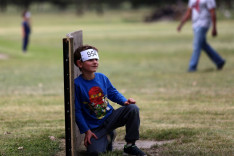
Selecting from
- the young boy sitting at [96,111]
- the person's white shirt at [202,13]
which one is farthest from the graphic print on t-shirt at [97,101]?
the person's white shirt at [202,13]

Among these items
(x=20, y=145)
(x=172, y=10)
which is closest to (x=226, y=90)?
(x=20, y=145)

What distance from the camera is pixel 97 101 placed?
5.96 metres

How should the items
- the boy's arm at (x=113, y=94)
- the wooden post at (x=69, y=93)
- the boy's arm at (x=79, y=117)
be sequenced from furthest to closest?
the boy's arm at (x=113, y=94) → the boy's arm at (x=79, y=117) → the wooden post at (x=69, y=93)

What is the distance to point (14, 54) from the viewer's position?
23.8m

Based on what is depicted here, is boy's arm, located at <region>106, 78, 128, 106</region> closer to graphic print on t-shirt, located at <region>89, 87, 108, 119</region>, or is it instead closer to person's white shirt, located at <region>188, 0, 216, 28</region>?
graphic print on t-shirt, located at <region>89, 87, 108, 119</region>

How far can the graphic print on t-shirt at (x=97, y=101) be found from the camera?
233 inches

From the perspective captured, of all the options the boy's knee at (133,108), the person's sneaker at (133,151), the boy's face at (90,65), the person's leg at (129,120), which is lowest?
the person's sneaker at (133,151)

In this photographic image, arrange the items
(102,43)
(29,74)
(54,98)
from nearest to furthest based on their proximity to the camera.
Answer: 1. (54,98)
2. (29,74)
3. (102,43)

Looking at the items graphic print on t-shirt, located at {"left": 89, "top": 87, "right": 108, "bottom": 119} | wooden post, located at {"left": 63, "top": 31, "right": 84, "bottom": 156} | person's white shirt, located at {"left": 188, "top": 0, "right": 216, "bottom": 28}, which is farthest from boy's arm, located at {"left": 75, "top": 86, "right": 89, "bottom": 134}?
person's white shirt, located at {"left": 188, "top": 0, "right": 216, "bottom": 28}

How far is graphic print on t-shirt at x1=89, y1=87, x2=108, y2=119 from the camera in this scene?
5.93m

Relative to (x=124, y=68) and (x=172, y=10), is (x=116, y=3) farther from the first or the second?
(x=124, y=68)

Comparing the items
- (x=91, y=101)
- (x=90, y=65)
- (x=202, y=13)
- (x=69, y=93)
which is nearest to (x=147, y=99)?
(x=202, y=13)

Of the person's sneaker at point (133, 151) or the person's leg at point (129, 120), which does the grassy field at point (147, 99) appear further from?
the person's leg at point (129, 120)

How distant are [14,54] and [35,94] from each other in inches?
472
